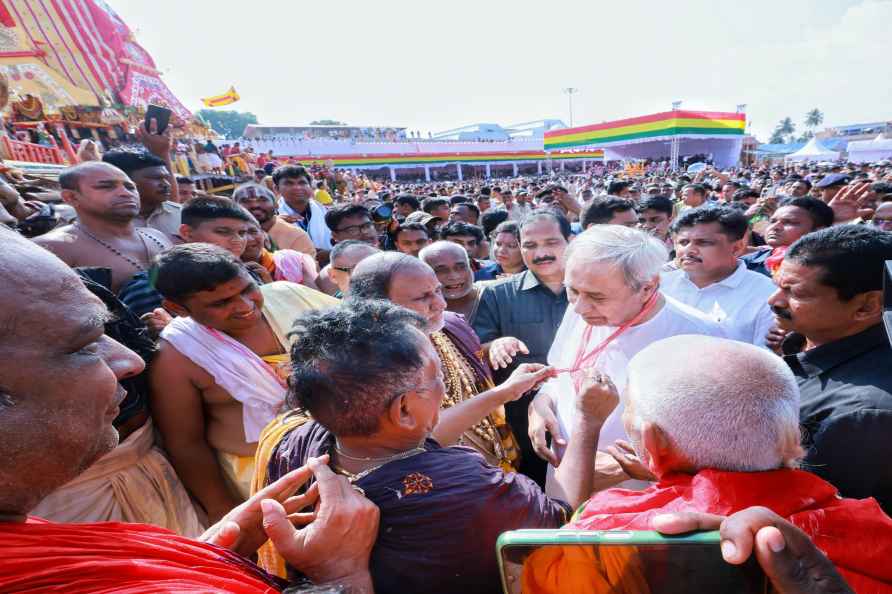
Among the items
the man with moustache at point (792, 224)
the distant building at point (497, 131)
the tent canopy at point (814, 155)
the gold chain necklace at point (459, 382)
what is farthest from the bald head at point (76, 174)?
the distant building at point (497, 131)

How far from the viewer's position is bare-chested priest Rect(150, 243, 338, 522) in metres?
1.88

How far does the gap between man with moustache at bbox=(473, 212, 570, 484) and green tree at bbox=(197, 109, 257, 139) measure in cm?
8823

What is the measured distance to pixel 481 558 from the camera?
1096mm

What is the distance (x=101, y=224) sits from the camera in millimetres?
2938

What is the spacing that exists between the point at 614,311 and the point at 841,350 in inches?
31.5

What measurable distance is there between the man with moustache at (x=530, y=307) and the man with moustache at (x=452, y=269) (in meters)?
0.16

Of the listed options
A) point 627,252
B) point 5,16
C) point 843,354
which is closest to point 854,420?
point 843,354

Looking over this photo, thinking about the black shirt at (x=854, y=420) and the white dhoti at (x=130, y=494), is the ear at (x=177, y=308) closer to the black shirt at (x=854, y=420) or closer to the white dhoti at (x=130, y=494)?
the white dhoti at (x=130, y=494)

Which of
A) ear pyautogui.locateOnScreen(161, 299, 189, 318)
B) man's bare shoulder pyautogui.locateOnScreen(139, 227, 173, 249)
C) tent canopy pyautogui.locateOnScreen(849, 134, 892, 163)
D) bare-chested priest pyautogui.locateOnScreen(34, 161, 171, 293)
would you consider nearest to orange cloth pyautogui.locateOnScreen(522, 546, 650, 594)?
ear pyautogui.locateOnScreen(161, 299, 189, 318)

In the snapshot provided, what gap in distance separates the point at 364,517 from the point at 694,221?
3039 millimetres

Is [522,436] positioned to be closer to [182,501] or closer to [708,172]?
[182,501]

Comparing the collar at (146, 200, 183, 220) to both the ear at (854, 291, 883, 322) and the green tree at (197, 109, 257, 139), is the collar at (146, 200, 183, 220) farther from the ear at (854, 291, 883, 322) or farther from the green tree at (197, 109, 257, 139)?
the green tree at (197, 109, 257, 139)

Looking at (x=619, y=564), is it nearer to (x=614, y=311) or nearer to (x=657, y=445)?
(x=657, y=445)

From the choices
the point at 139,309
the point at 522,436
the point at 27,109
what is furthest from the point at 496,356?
the point at 27,109
